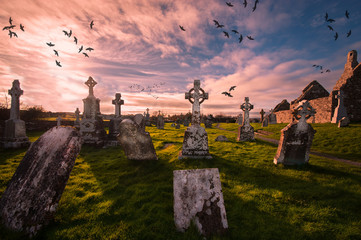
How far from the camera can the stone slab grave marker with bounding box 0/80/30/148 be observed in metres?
9.25

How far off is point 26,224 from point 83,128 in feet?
29.2

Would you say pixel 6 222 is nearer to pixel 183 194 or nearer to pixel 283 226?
pixel 183 194

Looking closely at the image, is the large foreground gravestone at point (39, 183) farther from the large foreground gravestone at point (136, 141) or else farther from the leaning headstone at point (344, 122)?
the leaning headstone at point (344, 122)

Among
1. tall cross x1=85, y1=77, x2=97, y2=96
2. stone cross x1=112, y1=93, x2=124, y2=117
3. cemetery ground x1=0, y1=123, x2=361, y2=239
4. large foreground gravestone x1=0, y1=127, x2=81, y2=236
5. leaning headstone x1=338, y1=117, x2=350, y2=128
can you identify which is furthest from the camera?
leaning headstone x1=338, y1=117, x2=350, y2=128

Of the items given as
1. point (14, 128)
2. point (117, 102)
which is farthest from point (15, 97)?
point (117, 102)

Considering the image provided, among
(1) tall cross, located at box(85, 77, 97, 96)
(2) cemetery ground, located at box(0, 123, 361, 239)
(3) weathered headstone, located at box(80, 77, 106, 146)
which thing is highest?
(1) tall cross, located at box(85, 77, 97, 96)

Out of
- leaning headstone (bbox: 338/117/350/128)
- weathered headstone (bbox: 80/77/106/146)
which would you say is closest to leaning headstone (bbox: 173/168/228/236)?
weathered headstone (bbox: 80/77/106/146)

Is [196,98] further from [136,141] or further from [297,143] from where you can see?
[297,143]

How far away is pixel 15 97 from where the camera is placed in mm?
9656

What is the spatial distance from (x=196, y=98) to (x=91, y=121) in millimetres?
7758

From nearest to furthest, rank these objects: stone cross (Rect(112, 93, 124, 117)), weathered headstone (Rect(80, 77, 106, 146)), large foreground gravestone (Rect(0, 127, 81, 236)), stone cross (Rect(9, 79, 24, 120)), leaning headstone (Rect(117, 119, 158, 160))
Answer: large foreground gravestone (Rect(0, 127, 81, 236)) → leaning headstone (Rect(117, 119, 158, 160)) → stone cross (Rect(9, 79, 24, 120)) → weathered headstone (Rect(80, 77, 106, 146)) → stone cross (Rect(112, 93, 124, 117))

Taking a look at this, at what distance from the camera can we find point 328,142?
969cm

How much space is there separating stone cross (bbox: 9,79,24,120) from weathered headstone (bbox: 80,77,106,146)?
13.3 ft

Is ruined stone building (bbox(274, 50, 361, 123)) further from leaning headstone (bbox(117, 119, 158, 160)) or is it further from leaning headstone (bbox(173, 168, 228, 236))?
leaning headstone (bbox(173, 168, 228, 236))
